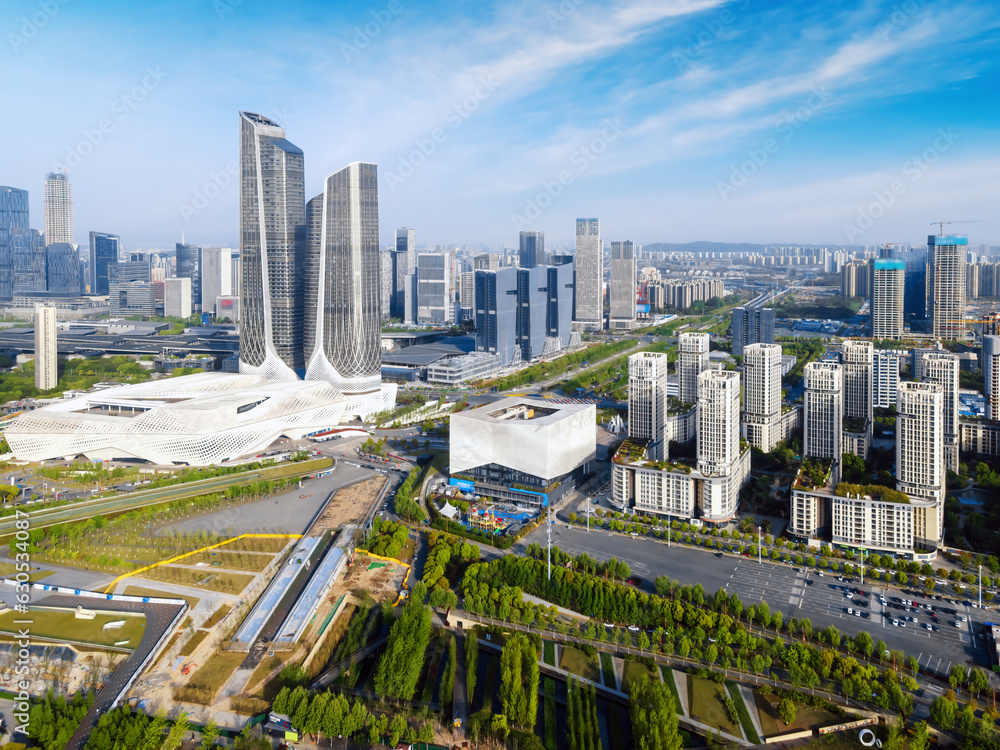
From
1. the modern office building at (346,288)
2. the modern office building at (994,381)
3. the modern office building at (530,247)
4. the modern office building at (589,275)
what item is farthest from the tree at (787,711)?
the modern office building at (530,247)

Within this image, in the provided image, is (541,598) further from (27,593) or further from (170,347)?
(170,347)

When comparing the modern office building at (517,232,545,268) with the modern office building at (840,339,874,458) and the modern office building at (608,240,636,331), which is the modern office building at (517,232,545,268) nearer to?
the modern office building at (608,240,636,331)

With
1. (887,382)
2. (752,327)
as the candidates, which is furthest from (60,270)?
(887,382)

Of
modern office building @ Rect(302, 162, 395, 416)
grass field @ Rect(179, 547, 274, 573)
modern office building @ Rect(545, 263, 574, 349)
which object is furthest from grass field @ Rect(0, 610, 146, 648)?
modern office building @ Rect(545, 263, 574, 349)

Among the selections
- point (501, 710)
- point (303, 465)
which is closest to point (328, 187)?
point (303, 465)

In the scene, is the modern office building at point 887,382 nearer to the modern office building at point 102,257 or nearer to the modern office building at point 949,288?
the modern office building at point 949,288

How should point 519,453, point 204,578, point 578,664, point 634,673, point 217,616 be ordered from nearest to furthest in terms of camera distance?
point 634,673 < point 578,664 < point 217,616 < point 204,578 < point 519,453

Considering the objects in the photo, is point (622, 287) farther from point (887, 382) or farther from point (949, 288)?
point (887, 382)
